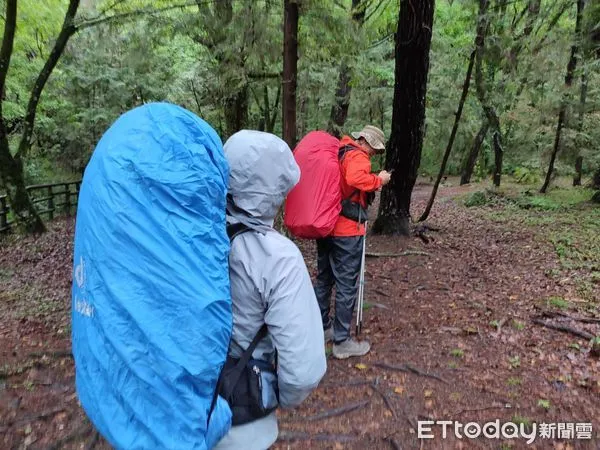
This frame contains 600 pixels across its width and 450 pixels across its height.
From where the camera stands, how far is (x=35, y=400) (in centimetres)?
373

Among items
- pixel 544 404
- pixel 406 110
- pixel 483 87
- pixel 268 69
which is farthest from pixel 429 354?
pixel 483 87

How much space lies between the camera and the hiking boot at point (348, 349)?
4398 millimetres

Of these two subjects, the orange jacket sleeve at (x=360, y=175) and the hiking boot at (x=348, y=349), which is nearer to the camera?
the orange jacket sleeve at (x=360, y=175)

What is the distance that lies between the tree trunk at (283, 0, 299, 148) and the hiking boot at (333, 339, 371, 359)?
105 inches

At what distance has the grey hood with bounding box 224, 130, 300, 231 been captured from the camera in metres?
1.66

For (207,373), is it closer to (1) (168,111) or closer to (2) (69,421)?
(1) (168,111)

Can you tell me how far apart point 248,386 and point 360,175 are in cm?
249

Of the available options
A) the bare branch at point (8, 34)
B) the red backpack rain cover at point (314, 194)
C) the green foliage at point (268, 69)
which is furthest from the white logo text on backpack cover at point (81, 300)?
the bare branch at point (8, 34)

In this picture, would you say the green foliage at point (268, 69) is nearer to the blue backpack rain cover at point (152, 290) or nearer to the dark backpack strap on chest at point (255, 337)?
the dark backpack strap on chest at point (255, 337)

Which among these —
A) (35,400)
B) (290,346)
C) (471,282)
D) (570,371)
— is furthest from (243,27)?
(290,346)

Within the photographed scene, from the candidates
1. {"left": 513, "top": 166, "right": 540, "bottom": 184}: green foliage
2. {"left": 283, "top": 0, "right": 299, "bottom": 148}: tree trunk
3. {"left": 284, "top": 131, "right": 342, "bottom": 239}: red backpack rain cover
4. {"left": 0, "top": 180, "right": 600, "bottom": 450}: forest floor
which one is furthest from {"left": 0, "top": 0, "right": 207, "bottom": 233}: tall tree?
{"left": 513, "top": 166, "right": 540, "bottom": 184}: green foliage

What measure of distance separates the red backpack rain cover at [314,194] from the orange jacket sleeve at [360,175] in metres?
0.31

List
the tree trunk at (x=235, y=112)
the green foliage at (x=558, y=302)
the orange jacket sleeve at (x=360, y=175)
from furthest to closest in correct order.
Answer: the tree trunk at (x=235, y=112) → the green foliage at (x=558, y=302) → the orange jacket sleeve at (x=360, y=175)
